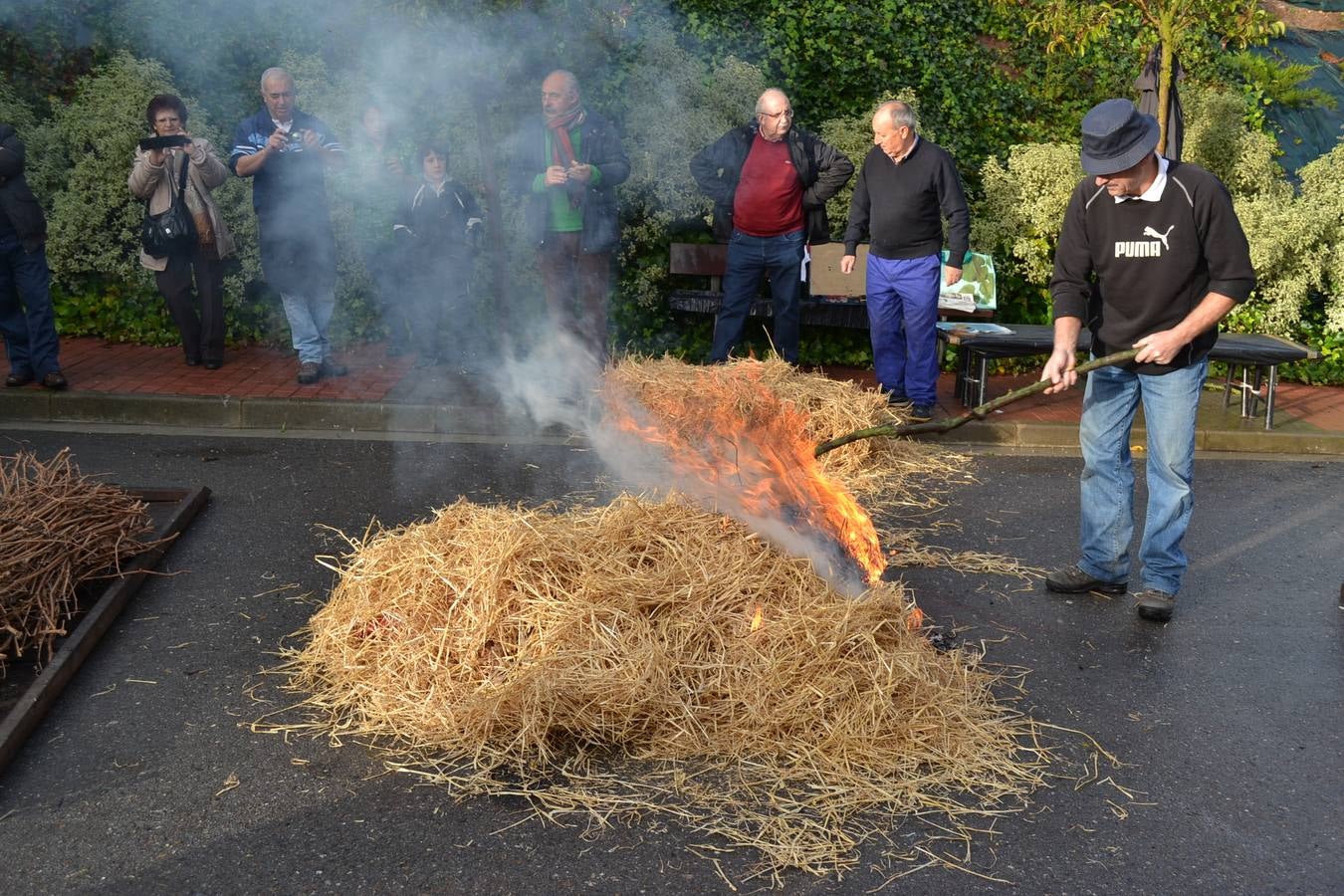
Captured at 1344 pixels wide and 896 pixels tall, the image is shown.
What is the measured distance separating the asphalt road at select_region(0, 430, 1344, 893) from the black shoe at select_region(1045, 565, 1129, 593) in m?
0.09

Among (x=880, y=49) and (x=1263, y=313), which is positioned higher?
(x=880, y=49)

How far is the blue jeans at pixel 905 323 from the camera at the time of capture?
27.6 feet

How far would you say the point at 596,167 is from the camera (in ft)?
28.5

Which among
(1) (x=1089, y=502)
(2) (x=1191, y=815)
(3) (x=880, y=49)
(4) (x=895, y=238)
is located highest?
(3) (x=880, y=49)

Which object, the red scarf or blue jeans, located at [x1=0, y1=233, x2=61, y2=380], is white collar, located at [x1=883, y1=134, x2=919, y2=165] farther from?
blue jeans, located at [x1=0, y1=233, x2=61, y2=380]

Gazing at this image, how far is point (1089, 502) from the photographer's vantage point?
546cm

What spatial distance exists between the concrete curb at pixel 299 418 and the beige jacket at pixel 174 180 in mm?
1362

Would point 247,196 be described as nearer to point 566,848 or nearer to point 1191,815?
point 566,848

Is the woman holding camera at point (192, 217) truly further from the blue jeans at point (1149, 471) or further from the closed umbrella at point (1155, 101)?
the closed umbrella at point (1155, 101)

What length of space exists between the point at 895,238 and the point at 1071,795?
17.0 feet

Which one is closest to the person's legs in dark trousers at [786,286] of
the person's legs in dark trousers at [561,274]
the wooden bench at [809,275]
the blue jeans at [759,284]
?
the blue jeans at [759,284]

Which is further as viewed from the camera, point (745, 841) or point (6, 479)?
point (6, 479)

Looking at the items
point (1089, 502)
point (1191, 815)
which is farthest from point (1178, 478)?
point (1191, 815)

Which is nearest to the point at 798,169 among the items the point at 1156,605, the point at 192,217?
the point at 192,217
